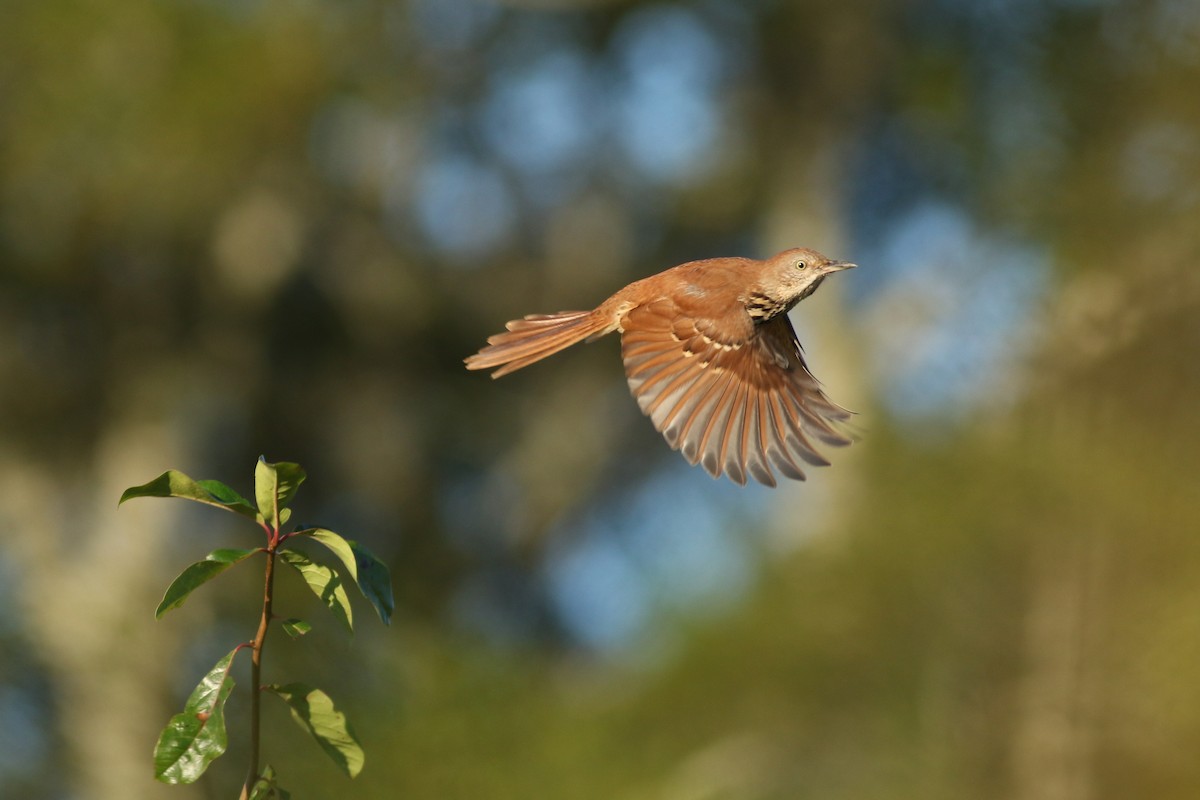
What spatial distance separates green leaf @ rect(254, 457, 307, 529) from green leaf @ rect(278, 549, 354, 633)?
45 millimetres

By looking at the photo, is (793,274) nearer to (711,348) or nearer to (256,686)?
(711,348)

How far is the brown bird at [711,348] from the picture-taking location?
3.17 meters

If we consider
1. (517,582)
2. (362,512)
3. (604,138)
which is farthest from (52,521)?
(604,138)

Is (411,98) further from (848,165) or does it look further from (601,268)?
(848,165)

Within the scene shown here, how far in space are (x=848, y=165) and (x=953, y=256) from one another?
23.2 feet

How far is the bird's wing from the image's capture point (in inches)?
125

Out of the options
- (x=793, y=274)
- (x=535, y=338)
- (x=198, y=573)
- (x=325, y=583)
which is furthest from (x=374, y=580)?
(x=793, y=274)

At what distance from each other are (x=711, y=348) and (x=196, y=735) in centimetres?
192

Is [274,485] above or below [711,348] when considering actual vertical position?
below

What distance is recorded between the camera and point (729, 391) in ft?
11.1

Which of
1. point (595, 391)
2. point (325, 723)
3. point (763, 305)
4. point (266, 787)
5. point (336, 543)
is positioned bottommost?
point (266, 787)

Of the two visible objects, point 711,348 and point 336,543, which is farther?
point 711,348

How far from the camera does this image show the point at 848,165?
16453 mm

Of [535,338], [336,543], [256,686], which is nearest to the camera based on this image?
[256,686]
